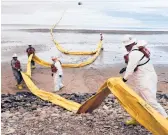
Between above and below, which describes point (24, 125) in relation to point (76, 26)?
below

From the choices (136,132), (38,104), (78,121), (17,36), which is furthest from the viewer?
(17,36)

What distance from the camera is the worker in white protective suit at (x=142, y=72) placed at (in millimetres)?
7746

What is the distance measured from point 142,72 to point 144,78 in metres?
0.13

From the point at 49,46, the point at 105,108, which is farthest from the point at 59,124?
the point at 49,46

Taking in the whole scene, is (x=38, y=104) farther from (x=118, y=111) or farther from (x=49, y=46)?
(x=49, y=46)

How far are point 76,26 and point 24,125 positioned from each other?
31340 millimetres

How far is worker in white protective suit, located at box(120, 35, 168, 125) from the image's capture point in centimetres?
775

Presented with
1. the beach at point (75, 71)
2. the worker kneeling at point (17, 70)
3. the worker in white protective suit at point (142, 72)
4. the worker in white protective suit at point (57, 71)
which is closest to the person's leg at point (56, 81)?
the worker in white protective suit at point (57, 71)

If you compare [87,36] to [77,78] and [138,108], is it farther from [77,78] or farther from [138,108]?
[138,108]

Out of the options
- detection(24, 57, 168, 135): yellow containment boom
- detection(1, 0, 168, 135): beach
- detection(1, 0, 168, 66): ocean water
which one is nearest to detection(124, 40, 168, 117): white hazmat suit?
detection(24, 57, 168, 135): yellow containment boom

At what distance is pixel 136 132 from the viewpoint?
796cm

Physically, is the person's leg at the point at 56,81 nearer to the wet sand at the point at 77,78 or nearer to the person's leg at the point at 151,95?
the wet sand at the point at 77,78

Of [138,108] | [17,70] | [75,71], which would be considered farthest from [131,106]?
[75,71]

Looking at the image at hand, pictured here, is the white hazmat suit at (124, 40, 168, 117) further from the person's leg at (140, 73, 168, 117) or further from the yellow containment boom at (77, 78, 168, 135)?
the yellow containment boom at (77, 78, 168, 135)
